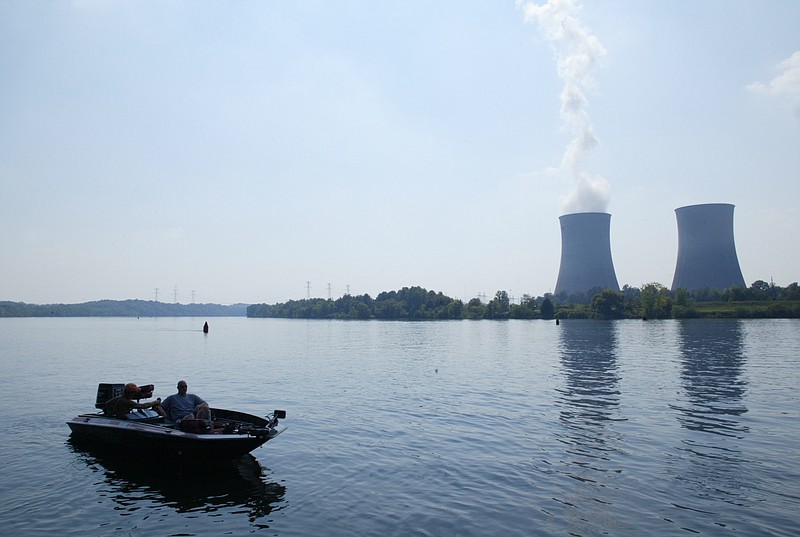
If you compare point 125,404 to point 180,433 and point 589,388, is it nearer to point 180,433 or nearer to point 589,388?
point 180,433

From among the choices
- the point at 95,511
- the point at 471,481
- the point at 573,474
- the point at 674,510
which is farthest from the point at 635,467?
the point at 95,511

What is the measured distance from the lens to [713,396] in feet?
102

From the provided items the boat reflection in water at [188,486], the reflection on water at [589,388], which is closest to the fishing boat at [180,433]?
the boat reflection in water at [188,486]

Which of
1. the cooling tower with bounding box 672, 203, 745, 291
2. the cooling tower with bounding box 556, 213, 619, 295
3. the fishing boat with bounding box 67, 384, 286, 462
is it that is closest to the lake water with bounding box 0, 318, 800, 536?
the fishing boat with bounding box 67, 384, 286, 462

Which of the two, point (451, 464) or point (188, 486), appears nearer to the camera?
point (188, 486)

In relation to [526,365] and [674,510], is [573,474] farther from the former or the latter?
[526,365]

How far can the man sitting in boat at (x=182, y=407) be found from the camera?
20500 millimetres

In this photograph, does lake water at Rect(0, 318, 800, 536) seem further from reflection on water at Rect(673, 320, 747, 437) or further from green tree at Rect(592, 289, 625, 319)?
green tree at Rect(592, 289, 625, 319)

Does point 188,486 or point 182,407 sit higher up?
point 182,407

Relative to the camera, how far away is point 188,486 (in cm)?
1745

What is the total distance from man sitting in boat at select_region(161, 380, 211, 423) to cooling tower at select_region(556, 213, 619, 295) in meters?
139

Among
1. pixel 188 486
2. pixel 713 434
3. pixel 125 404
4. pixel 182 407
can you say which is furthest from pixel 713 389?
pixel 125 404

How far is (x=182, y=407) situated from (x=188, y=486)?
13.8 ft

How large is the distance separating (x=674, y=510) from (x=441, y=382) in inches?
986
